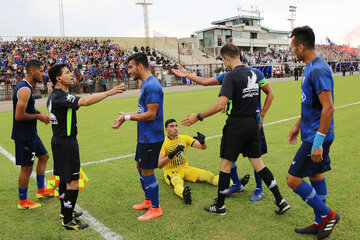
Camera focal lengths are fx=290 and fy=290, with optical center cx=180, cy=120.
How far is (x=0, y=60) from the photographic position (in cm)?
3103

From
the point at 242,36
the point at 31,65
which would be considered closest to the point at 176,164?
the point at 31,65

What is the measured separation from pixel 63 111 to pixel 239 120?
2.24 meters

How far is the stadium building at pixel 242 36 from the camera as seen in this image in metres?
67.4

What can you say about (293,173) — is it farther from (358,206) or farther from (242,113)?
(358,206)

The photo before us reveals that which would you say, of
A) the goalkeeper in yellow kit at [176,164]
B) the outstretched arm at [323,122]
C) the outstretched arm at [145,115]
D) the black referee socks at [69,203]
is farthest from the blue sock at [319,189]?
the black referee socks at [69,203]

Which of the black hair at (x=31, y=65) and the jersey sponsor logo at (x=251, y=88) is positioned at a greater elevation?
the black hair at (x=31, y=65)

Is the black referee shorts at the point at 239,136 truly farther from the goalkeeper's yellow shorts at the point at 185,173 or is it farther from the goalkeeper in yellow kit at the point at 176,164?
the goalkeeper's yellow shorts at the point at 185,173

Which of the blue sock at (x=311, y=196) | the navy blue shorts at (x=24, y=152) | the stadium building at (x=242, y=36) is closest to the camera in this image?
the blue sock at (x=311, y=196)

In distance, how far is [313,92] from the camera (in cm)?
302

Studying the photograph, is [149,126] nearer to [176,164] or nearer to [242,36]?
[176,164]

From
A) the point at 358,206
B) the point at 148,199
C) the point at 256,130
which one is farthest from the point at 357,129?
the point at 148,199

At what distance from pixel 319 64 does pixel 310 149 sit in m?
0.89

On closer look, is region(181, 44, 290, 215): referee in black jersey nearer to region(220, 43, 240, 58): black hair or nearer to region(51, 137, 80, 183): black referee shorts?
region(220, 43, 240, 58): black hair

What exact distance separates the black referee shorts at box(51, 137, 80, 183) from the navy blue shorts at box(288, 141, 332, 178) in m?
2.69
